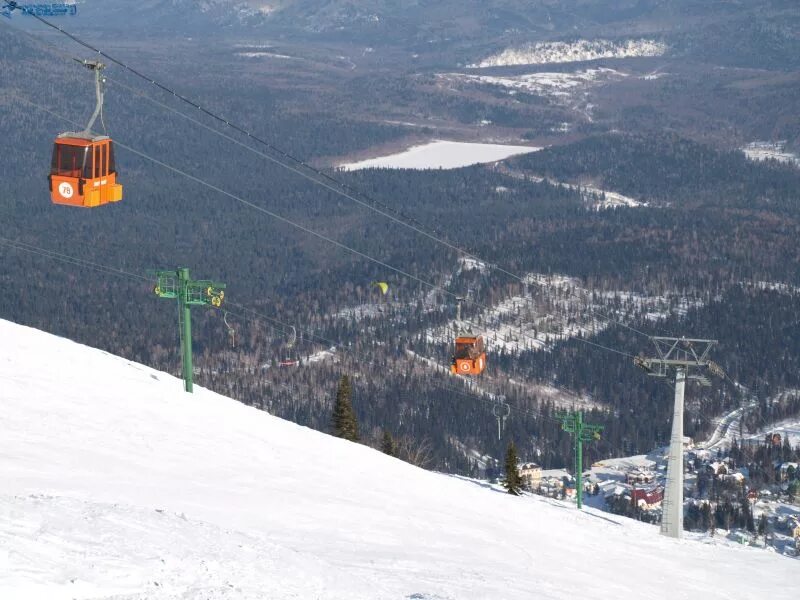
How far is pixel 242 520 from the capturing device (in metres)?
40.8

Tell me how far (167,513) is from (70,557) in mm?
6881

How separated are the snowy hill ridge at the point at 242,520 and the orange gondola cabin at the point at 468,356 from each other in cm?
447

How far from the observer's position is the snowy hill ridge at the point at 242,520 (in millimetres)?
31562

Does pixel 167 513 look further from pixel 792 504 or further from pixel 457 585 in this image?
pixel 792 504

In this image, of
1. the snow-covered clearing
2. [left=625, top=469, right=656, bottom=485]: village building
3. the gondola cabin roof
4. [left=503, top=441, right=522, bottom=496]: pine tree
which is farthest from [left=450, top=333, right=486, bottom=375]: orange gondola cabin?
the snow-covered clearing

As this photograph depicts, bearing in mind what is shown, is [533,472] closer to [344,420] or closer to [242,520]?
[344,420]

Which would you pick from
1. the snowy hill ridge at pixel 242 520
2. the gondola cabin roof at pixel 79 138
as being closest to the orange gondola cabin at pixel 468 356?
the snowy hill ridge at pixel 242 520

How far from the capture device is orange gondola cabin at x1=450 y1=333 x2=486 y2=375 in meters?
62.8

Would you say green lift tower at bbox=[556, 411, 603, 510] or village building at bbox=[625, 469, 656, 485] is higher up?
green lift tower at bbox=[556, 411, 603, 510]

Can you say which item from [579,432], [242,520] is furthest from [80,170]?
[579,432]

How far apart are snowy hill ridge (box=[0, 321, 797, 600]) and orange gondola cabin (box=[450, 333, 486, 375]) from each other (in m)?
4.47

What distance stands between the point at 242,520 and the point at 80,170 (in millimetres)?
9844

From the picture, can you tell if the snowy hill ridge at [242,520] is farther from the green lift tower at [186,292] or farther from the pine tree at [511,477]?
the pine tree at [511,477]

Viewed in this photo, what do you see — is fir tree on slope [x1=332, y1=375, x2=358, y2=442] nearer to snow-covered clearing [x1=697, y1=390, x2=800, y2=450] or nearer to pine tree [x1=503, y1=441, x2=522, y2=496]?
pine tree [x1=503, y1=441, x2=522, y2=496]
